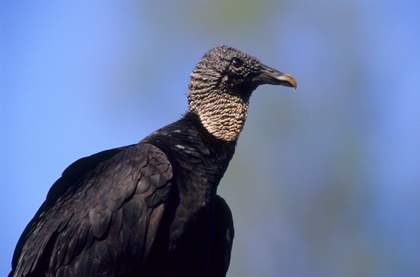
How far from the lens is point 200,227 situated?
16.6 ft

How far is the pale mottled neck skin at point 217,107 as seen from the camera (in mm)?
5602

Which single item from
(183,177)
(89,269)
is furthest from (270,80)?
(89,269)

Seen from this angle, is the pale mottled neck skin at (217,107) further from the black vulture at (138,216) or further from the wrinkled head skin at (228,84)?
the black vulture at (138,216)

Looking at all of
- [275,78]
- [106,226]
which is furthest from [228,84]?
[106,226]

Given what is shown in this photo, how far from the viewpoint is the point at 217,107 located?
566cm

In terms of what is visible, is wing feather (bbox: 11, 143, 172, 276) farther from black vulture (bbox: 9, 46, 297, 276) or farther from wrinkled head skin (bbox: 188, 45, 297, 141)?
wrinkled head skin (bbox: 188, 45, 297, 141)

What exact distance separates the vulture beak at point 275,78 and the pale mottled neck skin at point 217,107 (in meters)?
0.23

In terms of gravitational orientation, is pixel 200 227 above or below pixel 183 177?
below

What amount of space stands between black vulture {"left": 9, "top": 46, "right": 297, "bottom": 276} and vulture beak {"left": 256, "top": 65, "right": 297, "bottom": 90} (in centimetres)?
59

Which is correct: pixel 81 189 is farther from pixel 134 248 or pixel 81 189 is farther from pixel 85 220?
pixel 134 248

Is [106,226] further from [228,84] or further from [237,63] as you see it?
[237,63]

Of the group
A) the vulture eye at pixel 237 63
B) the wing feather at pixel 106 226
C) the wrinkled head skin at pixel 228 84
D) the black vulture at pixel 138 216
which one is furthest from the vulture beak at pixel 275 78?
the wing feather at pixel 106 226

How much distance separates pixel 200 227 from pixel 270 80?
4.26 ft

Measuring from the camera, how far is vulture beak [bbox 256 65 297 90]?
561cm
